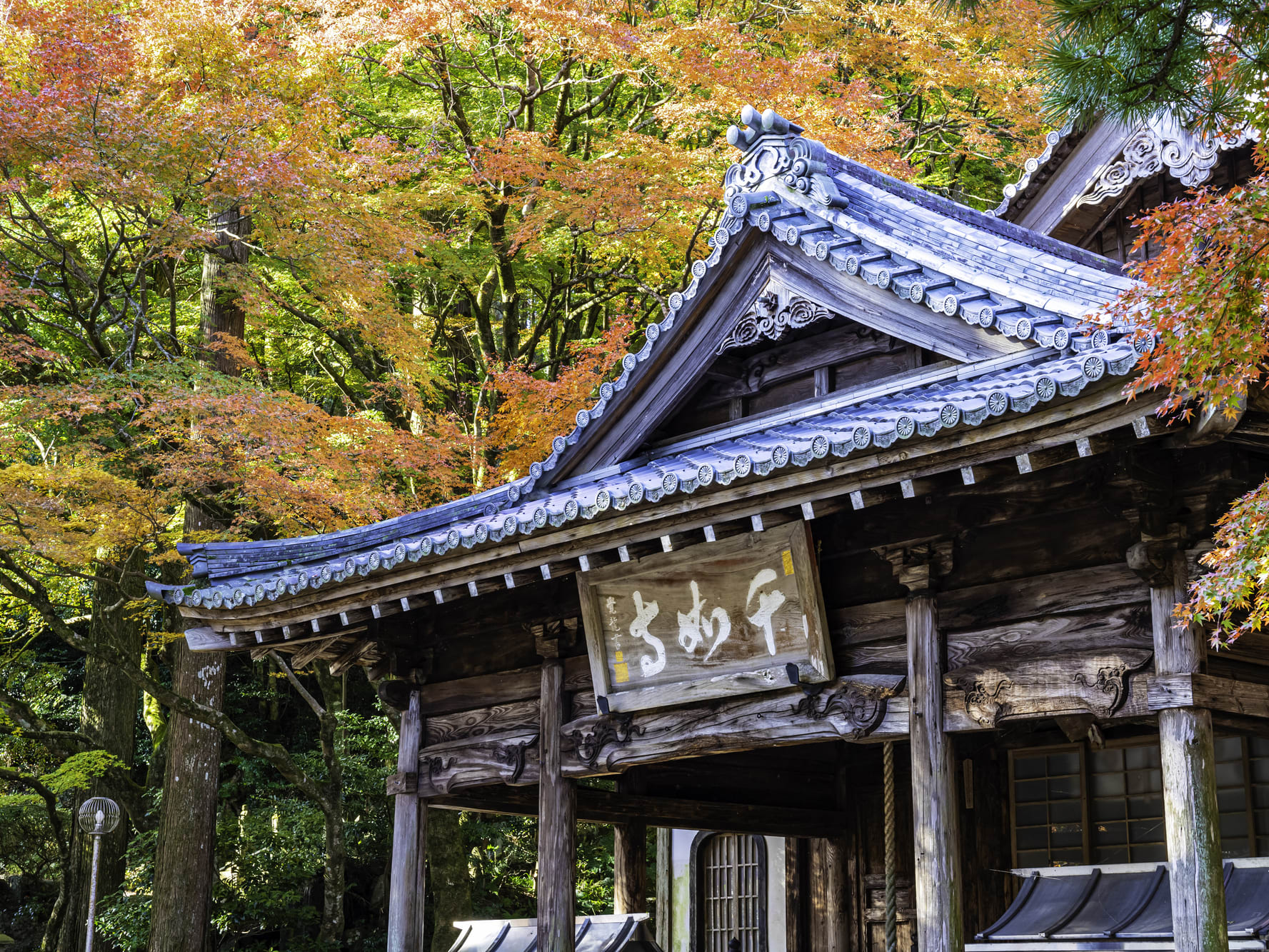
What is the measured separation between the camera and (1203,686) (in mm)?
5723

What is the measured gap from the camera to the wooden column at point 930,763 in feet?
20.7

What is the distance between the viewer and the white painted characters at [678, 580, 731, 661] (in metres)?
7.53

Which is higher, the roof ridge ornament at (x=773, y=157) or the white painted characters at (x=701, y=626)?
the roof ridge ornament at (x=773, y=157)

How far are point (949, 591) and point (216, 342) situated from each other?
11.4 metres

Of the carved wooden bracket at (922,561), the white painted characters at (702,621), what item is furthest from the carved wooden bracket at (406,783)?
the carved wooden bracket at (922,561)

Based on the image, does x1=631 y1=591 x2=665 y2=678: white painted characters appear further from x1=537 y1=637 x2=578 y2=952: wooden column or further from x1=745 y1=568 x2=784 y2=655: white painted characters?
x1=537 y1=637 x2=578 y2=952: wooden column

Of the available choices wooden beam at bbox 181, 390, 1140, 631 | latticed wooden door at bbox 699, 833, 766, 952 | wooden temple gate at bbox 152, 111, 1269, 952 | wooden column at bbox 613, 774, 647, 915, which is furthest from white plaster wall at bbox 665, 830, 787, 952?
wooden beam at bbox 181, 390, 1140, 631

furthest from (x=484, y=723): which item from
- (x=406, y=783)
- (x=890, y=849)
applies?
(x=890, y=849)

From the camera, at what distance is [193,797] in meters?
14.9

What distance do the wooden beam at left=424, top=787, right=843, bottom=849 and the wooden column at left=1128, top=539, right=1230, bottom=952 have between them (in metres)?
5.08

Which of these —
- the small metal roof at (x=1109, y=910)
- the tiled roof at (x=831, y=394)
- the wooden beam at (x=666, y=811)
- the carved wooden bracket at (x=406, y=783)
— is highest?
the tiled roof at (x=831, y=394)

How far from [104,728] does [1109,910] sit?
53.4 ft

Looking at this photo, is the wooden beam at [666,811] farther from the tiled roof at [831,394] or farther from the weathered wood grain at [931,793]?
the weathered wood grain at [931,793]

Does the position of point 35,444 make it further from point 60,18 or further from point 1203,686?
point 1203,686
